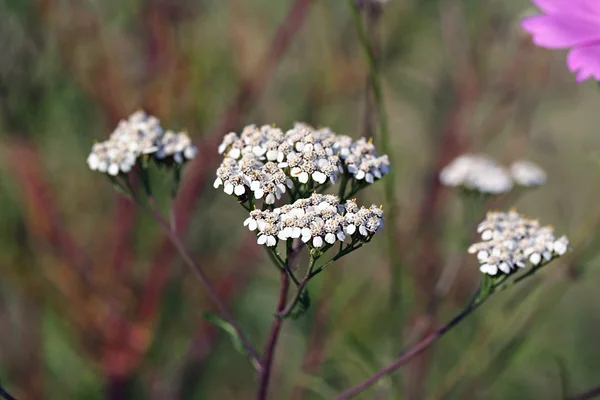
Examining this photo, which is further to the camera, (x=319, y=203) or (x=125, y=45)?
(x=125, y=45)

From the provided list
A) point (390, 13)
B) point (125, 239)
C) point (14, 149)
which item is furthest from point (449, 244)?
point (14, 149)

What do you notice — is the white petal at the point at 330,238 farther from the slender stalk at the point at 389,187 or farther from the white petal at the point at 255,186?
the slender stalk at the point at 389,187

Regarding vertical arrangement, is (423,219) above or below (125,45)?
below

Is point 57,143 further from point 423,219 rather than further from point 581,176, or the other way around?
point 581,176

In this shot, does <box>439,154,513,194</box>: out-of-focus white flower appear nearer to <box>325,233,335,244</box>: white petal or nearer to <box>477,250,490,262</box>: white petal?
<box>477,250,490,262</box>: white petal

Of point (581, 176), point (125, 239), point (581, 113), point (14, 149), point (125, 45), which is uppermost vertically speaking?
point (581, 113)

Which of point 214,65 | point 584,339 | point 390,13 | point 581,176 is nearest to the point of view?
point 214,65

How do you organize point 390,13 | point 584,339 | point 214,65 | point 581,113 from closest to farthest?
point 214,65 < point 390,13 < point 584,339 < point 581,113
